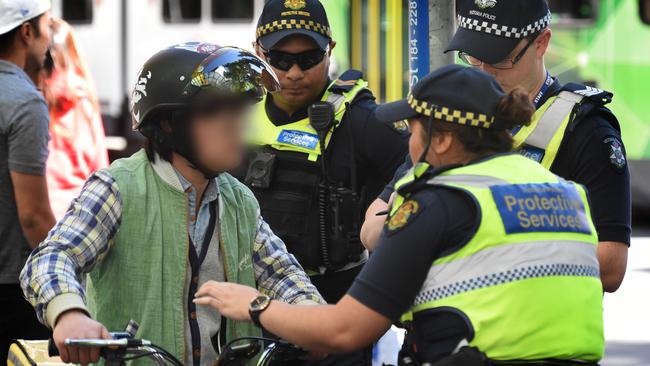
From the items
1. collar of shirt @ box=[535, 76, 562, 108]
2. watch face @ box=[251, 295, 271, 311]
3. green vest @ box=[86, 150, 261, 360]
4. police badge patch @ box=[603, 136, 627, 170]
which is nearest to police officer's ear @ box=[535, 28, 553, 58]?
collar of shirt @ box=[535, 76, 562, 108]

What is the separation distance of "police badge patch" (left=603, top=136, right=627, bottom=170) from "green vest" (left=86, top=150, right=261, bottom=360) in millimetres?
1372

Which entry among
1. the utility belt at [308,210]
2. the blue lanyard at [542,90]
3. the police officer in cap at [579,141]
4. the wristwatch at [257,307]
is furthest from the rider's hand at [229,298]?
the utility belt at [308,210]

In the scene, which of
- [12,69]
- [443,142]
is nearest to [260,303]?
[443,142]

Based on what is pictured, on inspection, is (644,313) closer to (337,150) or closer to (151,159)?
(337,150)

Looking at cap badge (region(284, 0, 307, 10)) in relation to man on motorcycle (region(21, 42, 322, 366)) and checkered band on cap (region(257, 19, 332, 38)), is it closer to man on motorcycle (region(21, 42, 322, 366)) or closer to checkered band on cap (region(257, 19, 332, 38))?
checkered band on cap (region(257, 19, 332, 38))

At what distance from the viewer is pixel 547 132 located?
13.2 feet

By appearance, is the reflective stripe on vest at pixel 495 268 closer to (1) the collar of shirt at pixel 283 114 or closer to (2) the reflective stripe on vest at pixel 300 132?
(2) the reflective stripe on vest at pixel 300 132

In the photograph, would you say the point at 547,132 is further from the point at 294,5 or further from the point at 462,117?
the point at 294,5

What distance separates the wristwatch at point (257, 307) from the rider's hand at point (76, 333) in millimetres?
374

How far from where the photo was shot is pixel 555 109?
4.05m

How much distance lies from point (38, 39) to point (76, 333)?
7.70ft

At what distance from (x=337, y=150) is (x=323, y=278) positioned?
513mm

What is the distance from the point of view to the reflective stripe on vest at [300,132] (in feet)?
16.3

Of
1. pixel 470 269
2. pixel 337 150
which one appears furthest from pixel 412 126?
pixel 337 150
